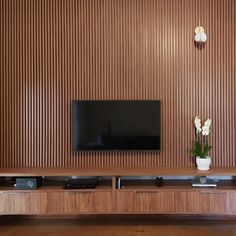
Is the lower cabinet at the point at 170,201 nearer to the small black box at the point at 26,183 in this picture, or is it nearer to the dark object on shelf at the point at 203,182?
the dark object on shelf at the point at 203,182

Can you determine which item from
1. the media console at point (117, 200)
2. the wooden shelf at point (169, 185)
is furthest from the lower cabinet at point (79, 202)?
the wooden shelf at point (169, 185)

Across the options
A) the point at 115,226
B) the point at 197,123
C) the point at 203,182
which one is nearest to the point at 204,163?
the point at 203,182

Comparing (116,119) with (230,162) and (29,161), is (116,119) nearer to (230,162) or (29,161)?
(29,161)

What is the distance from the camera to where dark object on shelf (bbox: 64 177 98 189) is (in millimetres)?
3506

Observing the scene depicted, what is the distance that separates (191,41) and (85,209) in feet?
7.66

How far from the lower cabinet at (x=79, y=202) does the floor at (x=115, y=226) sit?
0.67 feet

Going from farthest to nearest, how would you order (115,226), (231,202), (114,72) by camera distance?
(114,72), (115,226), (231,202)

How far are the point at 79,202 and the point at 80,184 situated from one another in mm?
191

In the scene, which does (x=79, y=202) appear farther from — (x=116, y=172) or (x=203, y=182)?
(x=203, y=182)

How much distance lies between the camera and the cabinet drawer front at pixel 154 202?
11.4 feet

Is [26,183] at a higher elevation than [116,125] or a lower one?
lower

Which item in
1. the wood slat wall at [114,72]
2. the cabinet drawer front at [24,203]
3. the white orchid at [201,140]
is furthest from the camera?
the wood slat wall at [114,72]

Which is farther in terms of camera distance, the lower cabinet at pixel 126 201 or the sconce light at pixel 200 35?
the sconce light at pixel 200 35

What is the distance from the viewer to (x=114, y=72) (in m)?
3.94
